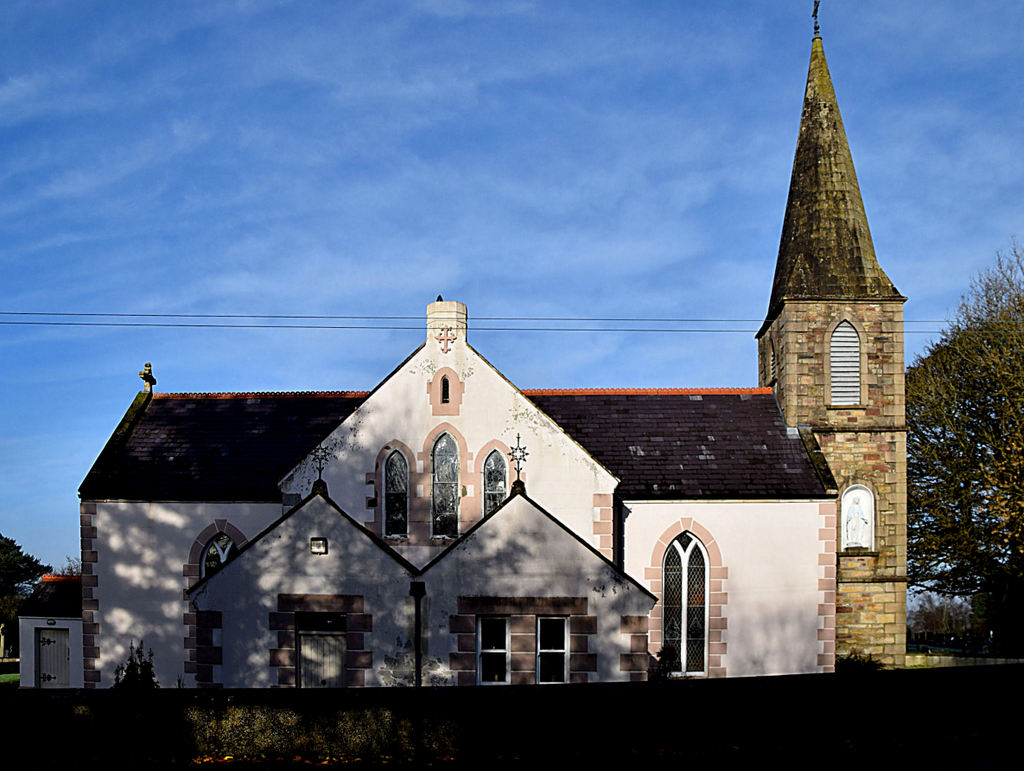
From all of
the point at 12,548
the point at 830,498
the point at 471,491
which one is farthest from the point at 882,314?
the point at 12,548

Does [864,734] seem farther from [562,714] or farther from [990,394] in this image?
[990,394]

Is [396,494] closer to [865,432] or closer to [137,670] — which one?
[137,670]

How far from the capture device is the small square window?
18.5 m

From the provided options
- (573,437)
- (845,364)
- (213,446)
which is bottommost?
(213,446)

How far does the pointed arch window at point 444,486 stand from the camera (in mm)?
21641

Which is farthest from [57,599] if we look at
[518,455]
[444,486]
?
[518,455]

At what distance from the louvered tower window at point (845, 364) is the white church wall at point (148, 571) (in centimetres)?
1531

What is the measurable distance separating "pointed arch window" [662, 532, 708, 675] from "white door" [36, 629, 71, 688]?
16.4 meters

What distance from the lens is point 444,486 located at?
71.2ft

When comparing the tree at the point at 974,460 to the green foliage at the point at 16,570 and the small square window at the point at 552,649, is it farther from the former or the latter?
the green foliage at the point at 16,570

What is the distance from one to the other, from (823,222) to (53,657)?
24.9 m

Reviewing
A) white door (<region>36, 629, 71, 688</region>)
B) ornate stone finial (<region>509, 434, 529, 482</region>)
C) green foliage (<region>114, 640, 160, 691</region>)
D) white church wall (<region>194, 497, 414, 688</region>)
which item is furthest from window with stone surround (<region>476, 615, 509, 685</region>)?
white door (<region>36, 629, 71, 688</region>)

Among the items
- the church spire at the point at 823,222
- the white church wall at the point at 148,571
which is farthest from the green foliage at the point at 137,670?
the church spire at the point at 823,222

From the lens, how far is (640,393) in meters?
26.5
